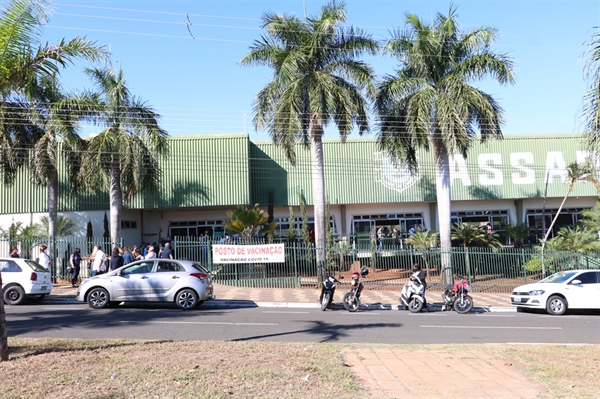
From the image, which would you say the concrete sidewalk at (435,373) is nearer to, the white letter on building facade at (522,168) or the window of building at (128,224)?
the window of building at (128,224)

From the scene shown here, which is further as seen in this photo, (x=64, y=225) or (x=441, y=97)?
(x=64, y=225)

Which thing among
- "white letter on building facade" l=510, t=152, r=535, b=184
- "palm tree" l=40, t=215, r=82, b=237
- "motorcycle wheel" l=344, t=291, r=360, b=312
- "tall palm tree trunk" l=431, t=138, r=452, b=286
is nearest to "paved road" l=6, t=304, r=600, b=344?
"motorcycle wheel" l=344, t=291, r=360, b=312

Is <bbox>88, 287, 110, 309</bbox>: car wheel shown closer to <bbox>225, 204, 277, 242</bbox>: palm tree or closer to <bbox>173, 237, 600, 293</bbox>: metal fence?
<bbox>173, 237, 600, 293</bbox>: metal fence

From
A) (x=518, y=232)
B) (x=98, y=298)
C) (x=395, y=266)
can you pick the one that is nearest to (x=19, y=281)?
(x=98, y=298)

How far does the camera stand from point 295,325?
12.9 metres

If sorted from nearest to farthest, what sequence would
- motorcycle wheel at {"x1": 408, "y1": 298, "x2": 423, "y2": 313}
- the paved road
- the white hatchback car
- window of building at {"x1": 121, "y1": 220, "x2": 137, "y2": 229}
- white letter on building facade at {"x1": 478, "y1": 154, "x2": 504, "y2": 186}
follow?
the paved road → the white hatchback car → motorcycle wheel at {"x1": 408, "y1": 298, "x2": 423, "y2": 313} → window of building at {"x1": 121, "y1": 220, "x2": 137, "y2": 229} → white letter on building facade at {"x1": 478, "y1": 154, "x2": 504, "y2": 186}

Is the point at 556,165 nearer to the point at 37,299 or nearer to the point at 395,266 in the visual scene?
the point at 395,266

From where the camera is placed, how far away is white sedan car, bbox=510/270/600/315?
54.9ft

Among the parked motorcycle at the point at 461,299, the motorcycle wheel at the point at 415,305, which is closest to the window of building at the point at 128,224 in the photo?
the motorcycle wheel at the point at 415,305

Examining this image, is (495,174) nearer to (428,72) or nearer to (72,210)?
(428,72)

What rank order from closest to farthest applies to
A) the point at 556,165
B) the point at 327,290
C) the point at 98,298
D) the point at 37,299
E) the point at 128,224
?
1. the point at 98,298
2. the point at 327,290
3. the point at 37,299
4. the point at 128,224
5. the point at 556,165

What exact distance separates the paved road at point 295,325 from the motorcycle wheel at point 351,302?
0.26 metres

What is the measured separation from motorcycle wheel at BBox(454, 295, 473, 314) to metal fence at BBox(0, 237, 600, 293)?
5.65m

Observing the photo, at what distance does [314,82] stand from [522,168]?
20.0m
